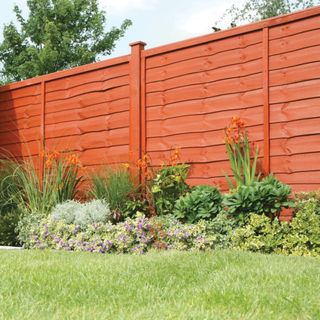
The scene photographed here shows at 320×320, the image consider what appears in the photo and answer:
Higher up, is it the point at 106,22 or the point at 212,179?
the point at 106,22

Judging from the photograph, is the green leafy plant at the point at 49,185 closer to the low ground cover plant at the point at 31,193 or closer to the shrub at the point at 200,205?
the low ground cover plant at the point at 31,193

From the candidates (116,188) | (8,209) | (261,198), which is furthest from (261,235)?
(8,209)

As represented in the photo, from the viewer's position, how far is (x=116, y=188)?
5.99 metres

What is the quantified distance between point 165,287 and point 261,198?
2.04 metres

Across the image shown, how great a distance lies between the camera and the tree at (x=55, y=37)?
15289 millimetres

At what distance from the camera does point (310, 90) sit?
5.01m

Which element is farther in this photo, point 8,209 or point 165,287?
point 8,209

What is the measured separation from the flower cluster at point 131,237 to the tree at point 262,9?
41.1ft

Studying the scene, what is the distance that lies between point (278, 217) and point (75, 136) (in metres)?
3.16

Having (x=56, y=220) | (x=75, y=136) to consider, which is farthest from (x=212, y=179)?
(x=75, y=136)

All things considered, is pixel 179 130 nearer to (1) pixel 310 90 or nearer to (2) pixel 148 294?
(1) pixel 310 90

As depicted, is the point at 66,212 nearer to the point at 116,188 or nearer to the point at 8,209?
the point at 116,188

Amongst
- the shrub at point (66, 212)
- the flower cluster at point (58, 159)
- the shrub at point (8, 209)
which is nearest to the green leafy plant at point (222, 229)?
the shrub at point (66, 212)

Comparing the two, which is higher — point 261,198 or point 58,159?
point 58,159
